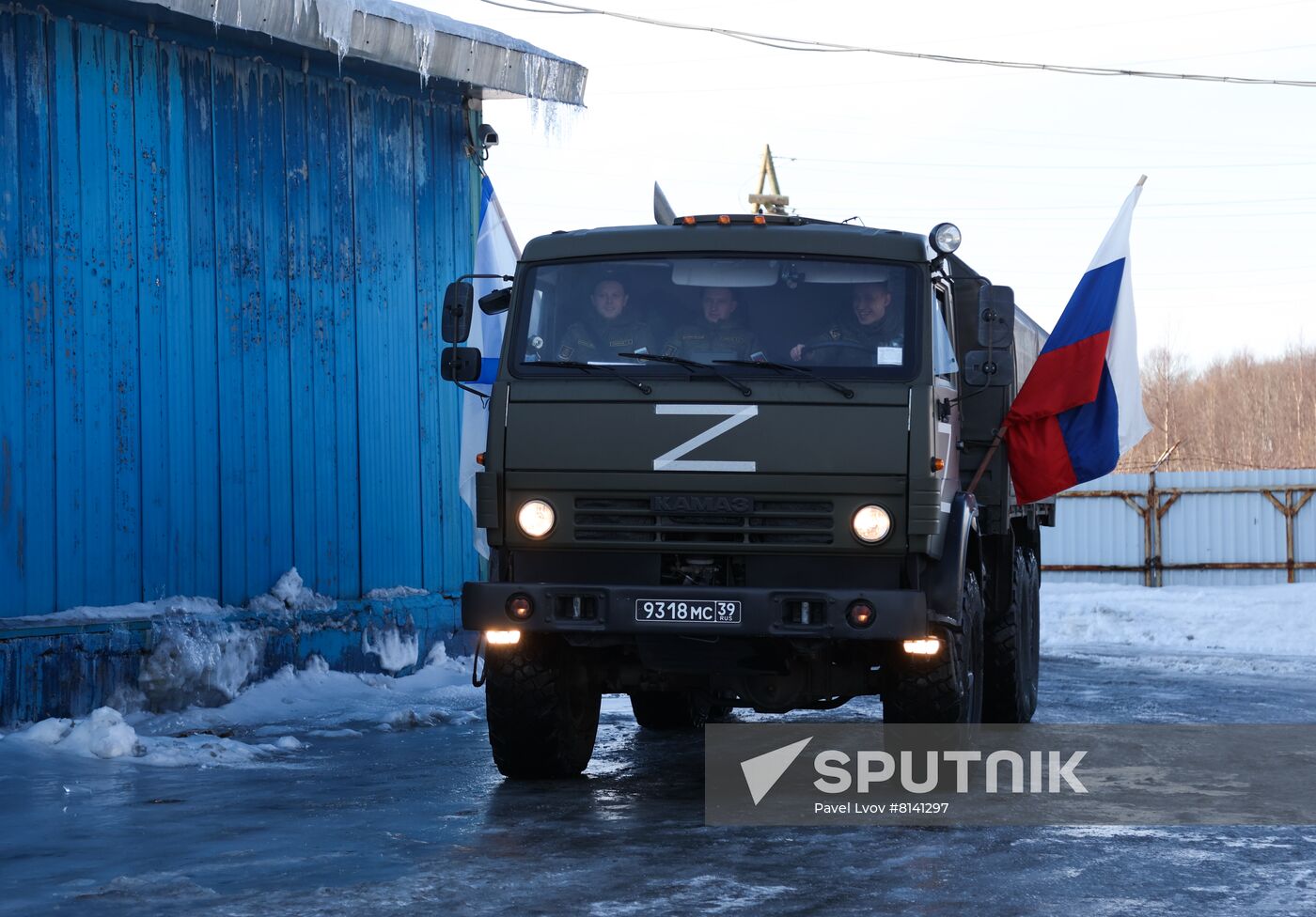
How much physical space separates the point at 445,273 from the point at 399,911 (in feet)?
32.2

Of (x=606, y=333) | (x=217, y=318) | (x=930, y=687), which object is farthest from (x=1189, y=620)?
(x=606, y=333)

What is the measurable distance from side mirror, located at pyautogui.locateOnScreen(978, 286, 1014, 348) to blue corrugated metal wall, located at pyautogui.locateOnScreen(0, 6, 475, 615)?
19.8 feet

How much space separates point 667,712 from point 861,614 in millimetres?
3841

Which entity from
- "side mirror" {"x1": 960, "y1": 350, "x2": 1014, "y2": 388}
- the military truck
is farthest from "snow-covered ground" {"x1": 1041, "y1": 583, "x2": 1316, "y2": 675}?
the military truck

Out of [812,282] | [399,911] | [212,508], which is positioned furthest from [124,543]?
[399,911]

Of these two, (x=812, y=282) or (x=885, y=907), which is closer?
(x=885, y=907)

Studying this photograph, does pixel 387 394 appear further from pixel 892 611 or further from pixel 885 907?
pixel 885 907

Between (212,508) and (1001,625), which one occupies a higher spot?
(212,508)

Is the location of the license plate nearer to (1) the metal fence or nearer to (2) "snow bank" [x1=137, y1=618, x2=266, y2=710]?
(2) "snow bank" [x1=137, y1=618, x2=266, y2=710]

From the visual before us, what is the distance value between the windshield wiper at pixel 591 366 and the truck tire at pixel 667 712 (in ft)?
11.2

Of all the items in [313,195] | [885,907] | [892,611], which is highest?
[313,195]

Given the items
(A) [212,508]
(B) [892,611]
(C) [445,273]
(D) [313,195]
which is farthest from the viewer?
(C) [445,273]

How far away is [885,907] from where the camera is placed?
5652mm


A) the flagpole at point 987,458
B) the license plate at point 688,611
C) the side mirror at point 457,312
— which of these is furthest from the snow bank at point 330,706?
the flagpole at point 987,458
